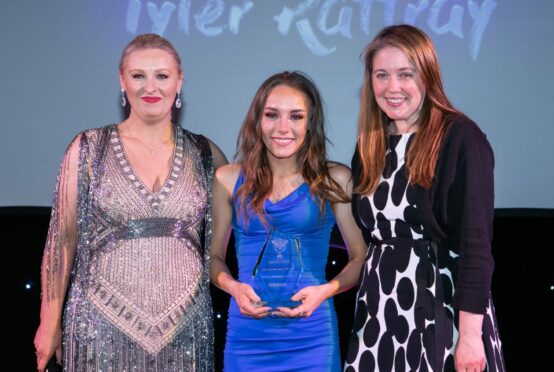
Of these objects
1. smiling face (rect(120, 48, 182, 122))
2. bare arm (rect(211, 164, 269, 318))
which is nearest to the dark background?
bare arm (rect(211, 164, 269, 318))

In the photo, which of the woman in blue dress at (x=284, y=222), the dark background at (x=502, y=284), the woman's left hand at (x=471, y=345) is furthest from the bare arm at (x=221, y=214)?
the dark background at (x=502, y=284)

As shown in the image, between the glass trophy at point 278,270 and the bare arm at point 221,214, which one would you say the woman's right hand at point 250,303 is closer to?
the glass trophy at point 278,270

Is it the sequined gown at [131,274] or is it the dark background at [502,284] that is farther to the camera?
the dark background at [502,284]

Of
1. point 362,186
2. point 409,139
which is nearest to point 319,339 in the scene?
point 362,186

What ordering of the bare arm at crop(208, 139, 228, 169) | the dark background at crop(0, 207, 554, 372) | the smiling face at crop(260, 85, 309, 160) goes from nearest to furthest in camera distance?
the smiling face at crop(260, 85, 309, 160)
the bare arm at crop(208, 139, 228, 169)
the dark background at crop(0, 207, 554, 372)

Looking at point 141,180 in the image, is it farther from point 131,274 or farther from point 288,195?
point 288,195

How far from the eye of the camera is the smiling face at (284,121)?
2.61 metres

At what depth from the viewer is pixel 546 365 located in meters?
3.88

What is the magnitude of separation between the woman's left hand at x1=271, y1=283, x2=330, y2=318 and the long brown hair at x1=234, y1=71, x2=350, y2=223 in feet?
0.99

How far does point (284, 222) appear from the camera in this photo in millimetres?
2615

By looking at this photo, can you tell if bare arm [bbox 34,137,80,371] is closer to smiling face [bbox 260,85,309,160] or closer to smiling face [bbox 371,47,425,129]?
smiling face [bbox 260,85,309,160]

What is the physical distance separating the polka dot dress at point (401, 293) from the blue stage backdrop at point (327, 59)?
1.46 meters

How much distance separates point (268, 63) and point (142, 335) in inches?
71.2

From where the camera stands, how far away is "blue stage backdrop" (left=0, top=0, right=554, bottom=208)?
3.80m
